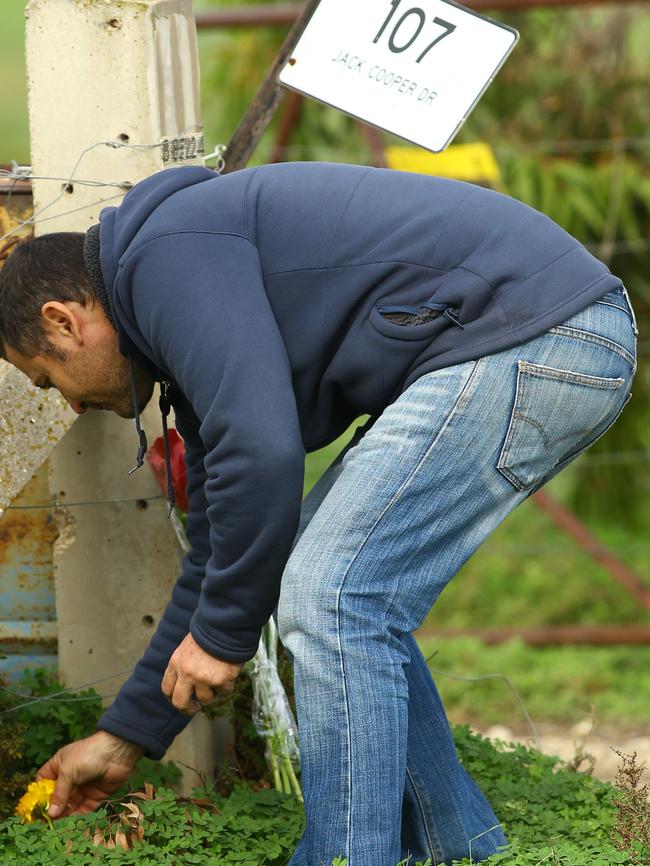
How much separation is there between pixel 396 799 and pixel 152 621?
1.13 metres

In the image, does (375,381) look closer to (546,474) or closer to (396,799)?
(546,474)

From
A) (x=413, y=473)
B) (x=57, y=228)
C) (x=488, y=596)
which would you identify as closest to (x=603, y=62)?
(x=488, y=596)

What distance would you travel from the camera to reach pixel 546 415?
94.4 inches

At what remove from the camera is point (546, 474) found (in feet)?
8.38

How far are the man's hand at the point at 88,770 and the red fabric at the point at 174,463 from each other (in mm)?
598

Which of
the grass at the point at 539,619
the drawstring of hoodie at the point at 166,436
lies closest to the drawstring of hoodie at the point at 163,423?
the drawstring of hoodie at the point at 166,436

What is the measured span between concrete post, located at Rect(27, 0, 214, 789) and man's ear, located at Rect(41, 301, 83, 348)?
2.06 ft

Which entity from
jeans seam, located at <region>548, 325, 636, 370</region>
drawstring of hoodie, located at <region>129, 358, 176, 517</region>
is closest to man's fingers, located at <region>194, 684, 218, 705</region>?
drawstring of hoodie, located at <region>129, 358, 176, 517</region>

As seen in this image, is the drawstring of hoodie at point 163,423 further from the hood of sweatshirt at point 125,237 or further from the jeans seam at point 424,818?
the jeans seam at point 424,818

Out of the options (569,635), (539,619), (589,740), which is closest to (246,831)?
(589,740)

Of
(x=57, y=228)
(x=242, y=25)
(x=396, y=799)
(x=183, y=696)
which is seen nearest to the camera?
(x=396, y=799)

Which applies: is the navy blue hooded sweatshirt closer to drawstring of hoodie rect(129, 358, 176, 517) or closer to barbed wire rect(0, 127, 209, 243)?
drawstring of hoodie rect(129, 358, 176, 517)

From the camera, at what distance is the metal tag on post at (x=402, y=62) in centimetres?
305

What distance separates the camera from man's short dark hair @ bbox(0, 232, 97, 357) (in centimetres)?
251
